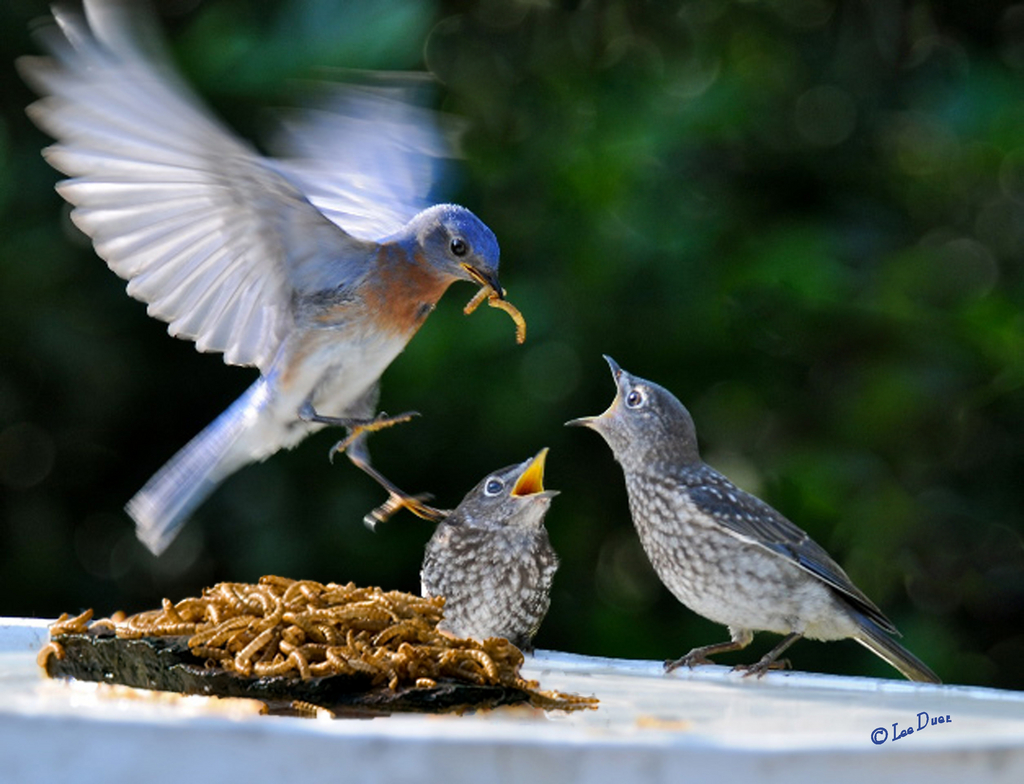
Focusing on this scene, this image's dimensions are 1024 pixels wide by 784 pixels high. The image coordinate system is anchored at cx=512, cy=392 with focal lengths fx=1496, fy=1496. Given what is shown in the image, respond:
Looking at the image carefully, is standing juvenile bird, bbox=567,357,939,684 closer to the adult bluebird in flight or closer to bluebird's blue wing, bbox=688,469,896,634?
bluebird's blue wing, bbox=688,469,896,634

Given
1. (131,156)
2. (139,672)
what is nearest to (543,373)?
(131,156)

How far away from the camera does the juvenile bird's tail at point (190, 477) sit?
3.23m

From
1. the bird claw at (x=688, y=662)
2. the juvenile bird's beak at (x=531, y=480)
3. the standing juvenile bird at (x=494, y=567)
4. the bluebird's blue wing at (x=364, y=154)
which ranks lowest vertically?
the bird claw at (x=688, y=662)

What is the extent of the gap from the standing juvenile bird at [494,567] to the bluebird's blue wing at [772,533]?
1.20 feet

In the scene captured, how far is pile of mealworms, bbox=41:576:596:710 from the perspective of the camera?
2307 mm

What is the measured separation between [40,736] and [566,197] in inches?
118

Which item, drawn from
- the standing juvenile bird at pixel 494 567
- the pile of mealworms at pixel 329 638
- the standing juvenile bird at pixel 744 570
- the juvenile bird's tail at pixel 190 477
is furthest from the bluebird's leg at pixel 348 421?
the standing juvenile bird at pixel 744 570

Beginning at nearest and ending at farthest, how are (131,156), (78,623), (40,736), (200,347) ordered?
(40,736) → (78,623) → (131,156) → (200,347)

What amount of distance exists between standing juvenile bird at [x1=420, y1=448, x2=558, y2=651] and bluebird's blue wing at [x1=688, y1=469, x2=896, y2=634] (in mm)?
366

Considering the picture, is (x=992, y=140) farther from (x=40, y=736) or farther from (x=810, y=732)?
(x=40, y=736)

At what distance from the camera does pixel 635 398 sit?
3424mm

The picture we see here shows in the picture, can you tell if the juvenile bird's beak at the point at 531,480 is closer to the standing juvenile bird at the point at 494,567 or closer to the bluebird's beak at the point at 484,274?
the standing juvenile bird at the point at 494,567

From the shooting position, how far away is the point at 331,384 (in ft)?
10.5

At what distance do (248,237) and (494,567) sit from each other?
847mm
